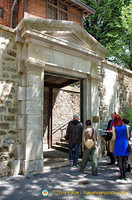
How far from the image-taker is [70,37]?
555 centimetres

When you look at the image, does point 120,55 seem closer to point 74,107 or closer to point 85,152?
point 74,107

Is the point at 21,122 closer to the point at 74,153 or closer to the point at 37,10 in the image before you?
the point at 74,153

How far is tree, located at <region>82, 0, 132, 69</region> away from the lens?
12.1m

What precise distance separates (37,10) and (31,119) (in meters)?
5.81

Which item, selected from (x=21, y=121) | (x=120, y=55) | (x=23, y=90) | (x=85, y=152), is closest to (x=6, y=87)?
(x=23, y=90)

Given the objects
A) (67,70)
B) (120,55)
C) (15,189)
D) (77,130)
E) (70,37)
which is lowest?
(15,189)

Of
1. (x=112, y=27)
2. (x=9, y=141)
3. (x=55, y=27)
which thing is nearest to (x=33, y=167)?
(x=9, y=141)

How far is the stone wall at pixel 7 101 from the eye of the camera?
4.21 metres

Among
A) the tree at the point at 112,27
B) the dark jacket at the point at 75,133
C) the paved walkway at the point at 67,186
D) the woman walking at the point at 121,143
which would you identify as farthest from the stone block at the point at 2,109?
the tree at the point at 112,27

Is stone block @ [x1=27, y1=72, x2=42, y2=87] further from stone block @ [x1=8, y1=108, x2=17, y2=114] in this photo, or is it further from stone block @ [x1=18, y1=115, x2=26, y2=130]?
stone block @ [x1=18, y1=115, x2=26, y2=130]

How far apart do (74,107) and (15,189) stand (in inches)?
272

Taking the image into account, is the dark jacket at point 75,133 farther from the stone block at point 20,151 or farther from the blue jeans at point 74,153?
the stone block at point 20,151

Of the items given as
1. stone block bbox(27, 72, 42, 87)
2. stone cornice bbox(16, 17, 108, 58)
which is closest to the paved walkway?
stone block bbox(27, 72, 42, 87)

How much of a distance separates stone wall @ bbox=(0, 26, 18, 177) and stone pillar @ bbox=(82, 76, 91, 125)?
8.57 feet
